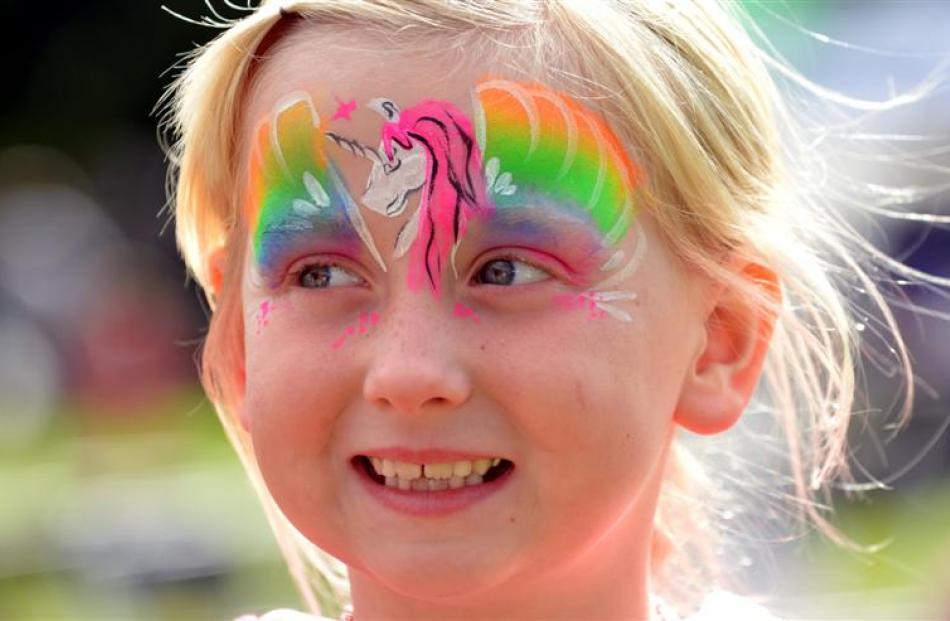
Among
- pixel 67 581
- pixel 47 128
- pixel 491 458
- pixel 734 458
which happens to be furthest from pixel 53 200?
pixel 491 458

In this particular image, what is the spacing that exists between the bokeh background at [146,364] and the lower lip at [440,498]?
1.02m

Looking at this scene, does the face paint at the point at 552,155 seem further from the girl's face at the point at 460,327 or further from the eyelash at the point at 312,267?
the eyelash at the point at 312,267

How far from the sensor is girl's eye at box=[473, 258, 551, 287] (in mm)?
1861

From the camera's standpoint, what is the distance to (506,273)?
1865mm

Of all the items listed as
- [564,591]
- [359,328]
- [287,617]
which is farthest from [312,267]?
[287,617]

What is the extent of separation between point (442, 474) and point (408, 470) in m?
0.05

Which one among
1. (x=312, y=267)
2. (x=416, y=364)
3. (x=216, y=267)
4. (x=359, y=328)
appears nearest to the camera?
(x=416, y=364)

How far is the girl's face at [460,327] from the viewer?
1817mm

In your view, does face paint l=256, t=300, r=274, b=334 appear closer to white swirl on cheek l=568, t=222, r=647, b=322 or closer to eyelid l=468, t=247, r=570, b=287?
eyelid l=468, t=247, r=570, b=287

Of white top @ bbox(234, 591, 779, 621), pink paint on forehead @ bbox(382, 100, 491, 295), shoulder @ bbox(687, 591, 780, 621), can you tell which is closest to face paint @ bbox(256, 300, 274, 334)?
pink paint on forehead @ bbox(382, 100, 491, 295)

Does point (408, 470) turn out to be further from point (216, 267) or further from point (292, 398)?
point (216, 267)

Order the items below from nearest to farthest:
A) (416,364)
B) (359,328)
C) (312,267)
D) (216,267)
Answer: (416,364)
(359,328)
(312,267)
(216,267)

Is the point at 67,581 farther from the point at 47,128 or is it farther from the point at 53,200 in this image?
the point at 47,128

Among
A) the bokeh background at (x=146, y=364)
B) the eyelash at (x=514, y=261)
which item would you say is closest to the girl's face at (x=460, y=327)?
the eyelash at (x=514, y=261)
